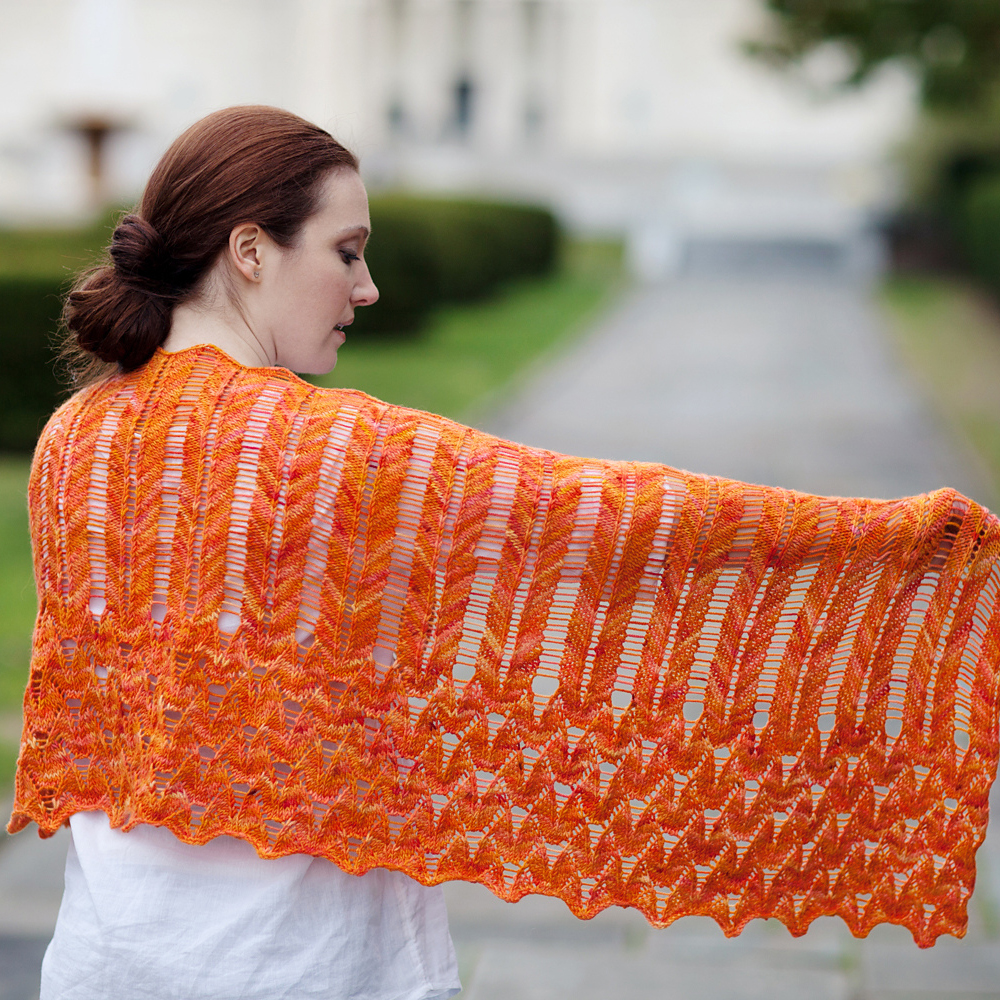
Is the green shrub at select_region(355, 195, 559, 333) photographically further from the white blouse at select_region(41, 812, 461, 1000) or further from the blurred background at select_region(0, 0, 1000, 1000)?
the white blouse at select_region(41, 812, 461, 1000)

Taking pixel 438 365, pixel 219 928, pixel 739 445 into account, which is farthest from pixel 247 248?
pixel 438 365

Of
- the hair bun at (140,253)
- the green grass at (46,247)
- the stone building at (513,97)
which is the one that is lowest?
the stone building at (513,97)

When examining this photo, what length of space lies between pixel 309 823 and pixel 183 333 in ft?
2.02

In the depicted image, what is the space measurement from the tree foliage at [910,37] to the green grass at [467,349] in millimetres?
4034

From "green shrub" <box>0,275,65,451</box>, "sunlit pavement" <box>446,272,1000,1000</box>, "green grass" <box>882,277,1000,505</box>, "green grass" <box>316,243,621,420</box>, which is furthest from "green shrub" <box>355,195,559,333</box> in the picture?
"green grass" <box>882,277,1000,505</box>

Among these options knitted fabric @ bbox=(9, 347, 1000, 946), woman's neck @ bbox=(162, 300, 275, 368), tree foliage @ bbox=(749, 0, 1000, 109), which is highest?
woman's neck @ bbox=(162, 300, 275, 368)

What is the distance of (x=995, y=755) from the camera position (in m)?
1.86

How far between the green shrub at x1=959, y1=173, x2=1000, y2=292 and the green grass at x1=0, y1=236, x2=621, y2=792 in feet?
18.3

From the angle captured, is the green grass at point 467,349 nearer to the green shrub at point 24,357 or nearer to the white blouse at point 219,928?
the green shrub at point 24,357

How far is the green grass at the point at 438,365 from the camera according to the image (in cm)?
572

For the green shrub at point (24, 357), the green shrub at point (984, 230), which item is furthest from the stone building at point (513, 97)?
the green shrub at point (24, 357)

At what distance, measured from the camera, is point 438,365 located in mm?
13133

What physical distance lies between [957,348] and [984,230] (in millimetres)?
4546

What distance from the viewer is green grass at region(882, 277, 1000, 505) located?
34.0 ft
